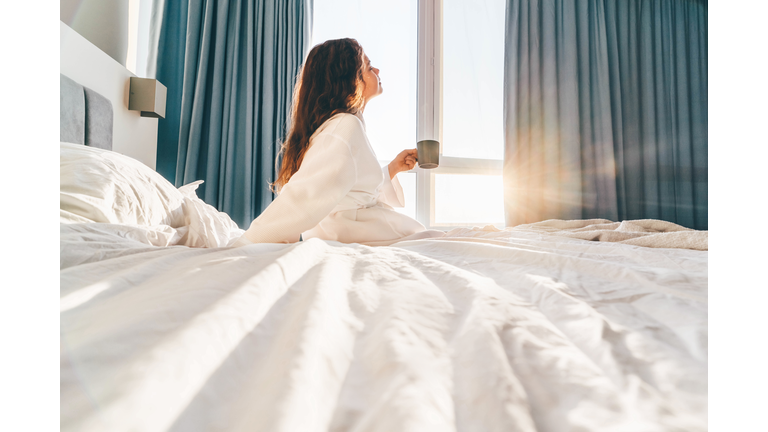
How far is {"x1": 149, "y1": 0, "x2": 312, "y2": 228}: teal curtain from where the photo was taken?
1.93m

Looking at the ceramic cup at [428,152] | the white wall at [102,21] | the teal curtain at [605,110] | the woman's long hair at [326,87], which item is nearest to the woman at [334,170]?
the woman's long hair at [326,87]

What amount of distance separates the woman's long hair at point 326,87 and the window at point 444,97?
1099mm

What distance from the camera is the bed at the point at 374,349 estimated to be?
0.16 metres

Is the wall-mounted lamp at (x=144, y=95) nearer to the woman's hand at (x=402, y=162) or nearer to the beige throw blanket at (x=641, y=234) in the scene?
the woman's hand at (x=402, y=162)

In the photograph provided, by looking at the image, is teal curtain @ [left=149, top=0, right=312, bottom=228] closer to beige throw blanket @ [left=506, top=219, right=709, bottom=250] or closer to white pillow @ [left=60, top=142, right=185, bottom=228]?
white pillow @ [left=60, top=142, right=185, bottom=228]

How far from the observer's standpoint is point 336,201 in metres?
0.91

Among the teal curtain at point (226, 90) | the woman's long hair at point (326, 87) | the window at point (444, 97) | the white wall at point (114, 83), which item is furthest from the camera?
the window at point (444, 97)

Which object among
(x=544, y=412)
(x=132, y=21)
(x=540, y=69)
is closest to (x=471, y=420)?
(x=544, y=412)

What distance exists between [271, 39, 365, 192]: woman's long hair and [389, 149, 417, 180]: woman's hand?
1.08ft

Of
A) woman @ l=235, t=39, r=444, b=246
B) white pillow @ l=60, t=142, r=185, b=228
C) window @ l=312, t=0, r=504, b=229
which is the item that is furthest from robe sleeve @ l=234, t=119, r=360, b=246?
window @ l=312, t=0, r=504, b=229

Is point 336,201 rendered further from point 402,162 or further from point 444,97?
point 444,97

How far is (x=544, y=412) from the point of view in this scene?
0.17 m

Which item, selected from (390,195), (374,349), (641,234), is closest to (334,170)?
(390,195)
